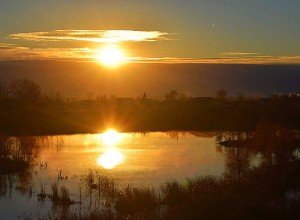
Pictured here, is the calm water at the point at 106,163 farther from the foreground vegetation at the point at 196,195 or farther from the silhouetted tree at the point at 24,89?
the silhouetted tree at the point at 24,89

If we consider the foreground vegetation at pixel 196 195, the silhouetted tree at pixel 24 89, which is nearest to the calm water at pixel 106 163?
the foreground vegetation at pixel 196 195

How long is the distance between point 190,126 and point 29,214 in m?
46.1

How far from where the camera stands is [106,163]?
33312 millimetres

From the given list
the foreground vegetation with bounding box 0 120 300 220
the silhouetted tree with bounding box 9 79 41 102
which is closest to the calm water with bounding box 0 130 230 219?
the foreground vegetation with bounding box 0 120 300 220

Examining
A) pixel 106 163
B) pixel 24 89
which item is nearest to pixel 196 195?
pixel 106 163

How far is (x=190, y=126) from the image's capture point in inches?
2566

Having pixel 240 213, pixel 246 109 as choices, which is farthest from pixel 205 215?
pixel 246 109

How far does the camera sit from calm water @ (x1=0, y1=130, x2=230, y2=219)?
23.7 m

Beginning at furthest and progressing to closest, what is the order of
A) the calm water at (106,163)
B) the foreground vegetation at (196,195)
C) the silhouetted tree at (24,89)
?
the silhouetted tree at (24,89), the calm water at (106,163), the foreground vegetation at (196,195)

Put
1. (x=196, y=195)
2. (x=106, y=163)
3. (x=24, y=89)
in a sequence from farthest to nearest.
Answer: (x=24, y=89) < (x=106, y=163) < (x=196, y=195)

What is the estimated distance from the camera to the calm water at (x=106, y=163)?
23688mm

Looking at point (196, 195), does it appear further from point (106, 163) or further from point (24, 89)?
point (24, 89)

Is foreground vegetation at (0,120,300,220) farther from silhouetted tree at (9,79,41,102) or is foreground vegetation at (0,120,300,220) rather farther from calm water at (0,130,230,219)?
silhouetted tree at (9,79,41,102)

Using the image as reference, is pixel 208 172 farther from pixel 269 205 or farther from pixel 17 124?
pixel 17 124
